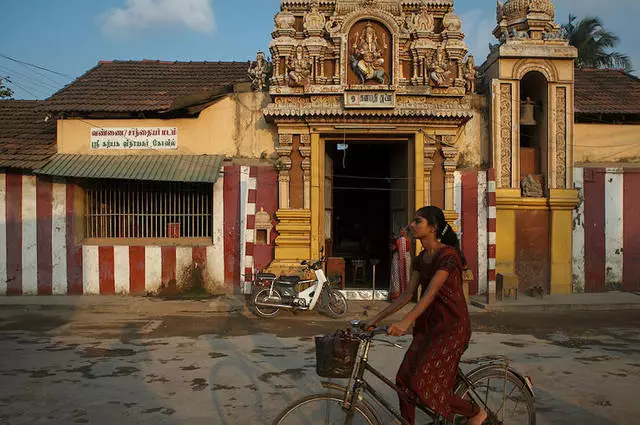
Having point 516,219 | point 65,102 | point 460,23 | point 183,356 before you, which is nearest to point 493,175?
point 516,219

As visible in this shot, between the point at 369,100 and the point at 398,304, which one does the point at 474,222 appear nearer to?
the point at 369,100

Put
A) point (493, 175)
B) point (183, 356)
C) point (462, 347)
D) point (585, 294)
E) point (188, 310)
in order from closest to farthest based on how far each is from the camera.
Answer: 1. point (462, 347)
2. point (183, 356)
3. point (188, 310)
4. point (493, 175)
5. point (585, 294)

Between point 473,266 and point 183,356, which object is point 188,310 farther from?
point 473,266

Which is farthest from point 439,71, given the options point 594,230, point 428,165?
point 594,230

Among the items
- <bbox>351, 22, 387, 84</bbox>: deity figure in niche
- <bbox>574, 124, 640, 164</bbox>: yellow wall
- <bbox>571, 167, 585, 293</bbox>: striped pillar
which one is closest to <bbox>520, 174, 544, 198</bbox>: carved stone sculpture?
<bbox>571, 167, 585, 293</bbox>: striped pillar

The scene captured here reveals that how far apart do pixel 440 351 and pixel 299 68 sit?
30.2 ft

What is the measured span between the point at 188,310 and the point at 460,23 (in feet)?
26.6

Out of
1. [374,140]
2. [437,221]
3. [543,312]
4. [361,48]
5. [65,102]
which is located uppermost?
[361,48]

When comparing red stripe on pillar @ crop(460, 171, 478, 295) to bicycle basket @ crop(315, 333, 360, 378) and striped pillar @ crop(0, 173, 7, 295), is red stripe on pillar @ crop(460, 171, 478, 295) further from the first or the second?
striped pillar @ crop(0, 173, 7, 295)

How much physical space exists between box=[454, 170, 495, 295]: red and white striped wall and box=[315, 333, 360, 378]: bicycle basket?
30.1 feet

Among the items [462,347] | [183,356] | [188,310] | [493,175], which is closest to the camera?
[462,347]

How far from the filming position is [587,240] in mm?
12469

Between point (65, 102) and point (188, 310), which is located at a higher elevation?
point (65, 102)

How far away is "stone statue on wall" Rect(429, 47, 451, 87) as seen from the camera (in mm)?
11680
